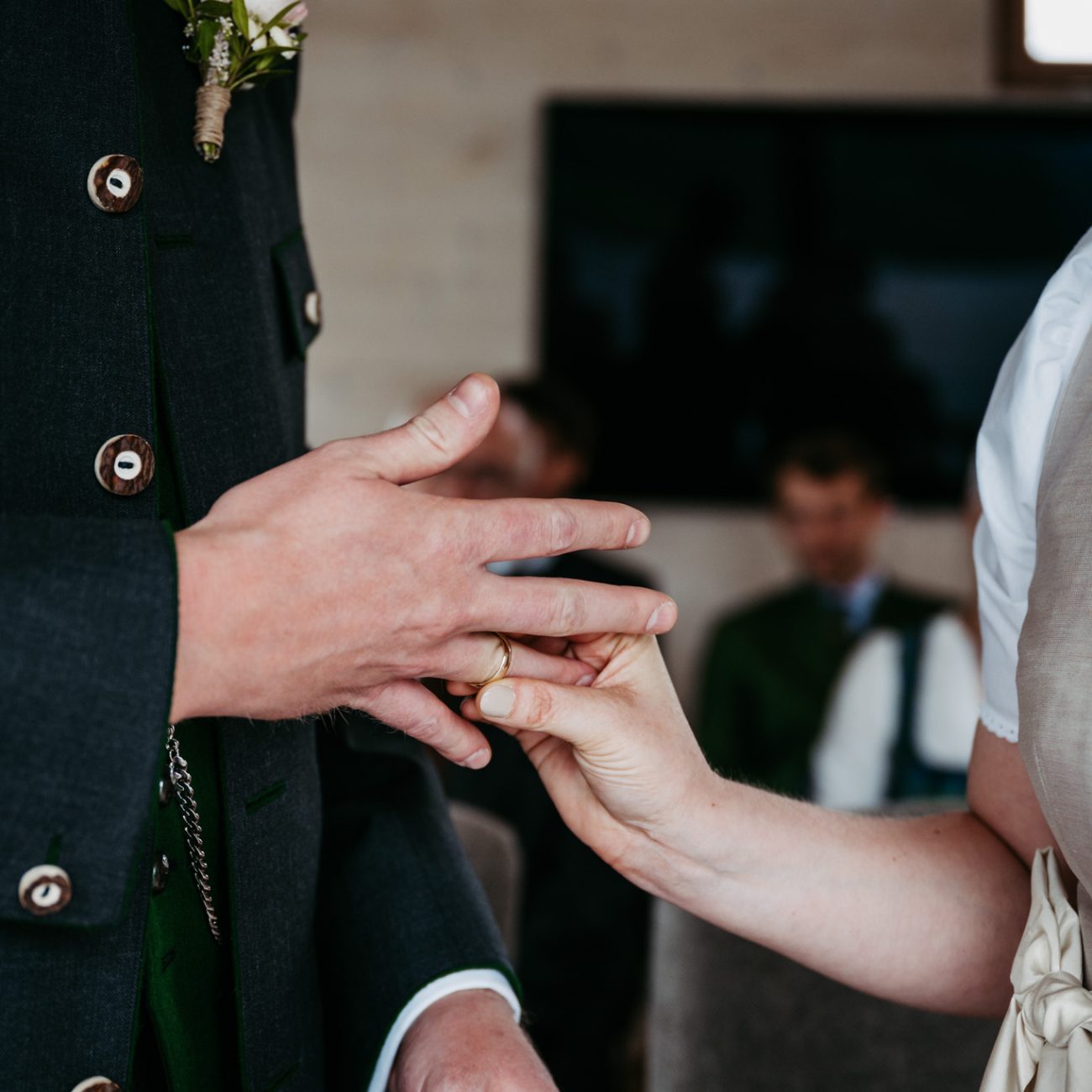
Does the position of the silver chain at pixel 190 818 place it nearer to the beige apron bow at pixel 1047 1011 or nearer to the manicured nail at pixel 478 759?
the manicured nail at pixel 478 759

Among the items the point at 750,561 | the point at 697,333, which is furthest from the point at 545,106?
the point at 750,561

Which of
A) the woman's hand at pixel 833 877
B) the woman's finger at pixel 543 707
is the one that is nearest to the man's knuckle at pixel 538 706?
the woman's finger at pixel 543 707

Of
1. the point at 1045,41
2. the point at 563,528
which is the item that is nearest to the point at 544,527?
the point at 563,528

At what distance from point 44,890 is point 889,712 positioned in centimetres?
213

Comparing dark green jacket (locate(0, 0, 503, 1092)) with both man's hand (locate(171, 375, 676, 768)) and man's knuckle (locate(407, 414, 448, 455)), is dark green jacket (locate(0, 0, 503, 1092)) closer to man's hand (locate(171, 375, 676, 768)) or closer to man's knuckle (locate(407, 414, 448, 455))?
man's hand (locate(171, 375, 676, 768))

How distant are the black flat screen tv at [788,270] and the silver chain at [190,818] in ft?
8.84

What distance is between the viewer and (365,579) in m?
0.64

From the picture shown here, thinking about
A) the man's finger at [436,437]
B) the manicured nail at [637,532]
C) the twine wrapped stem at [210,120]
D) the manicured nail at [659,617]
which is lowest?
the manicured nail at [659,617]

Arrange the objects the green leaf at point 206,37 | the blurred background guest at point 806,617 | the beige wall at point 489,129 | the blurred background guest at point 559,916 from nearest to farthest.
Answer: the green leaf at point 206,37
the blurred background guest at point 559,916
the blurred background guest at point 806,617
the beige wall at point 489,129

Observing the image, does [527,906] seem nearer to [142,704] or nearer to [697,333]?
[697,333]

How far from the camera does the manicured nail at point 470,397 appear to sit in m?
0.69

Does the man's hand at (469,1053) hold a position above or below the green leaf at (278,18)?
below

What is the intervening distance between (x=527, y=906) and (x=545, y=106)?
2145 millimetres

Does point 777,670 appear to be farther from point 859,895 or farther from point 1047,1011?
point 1047,1011
